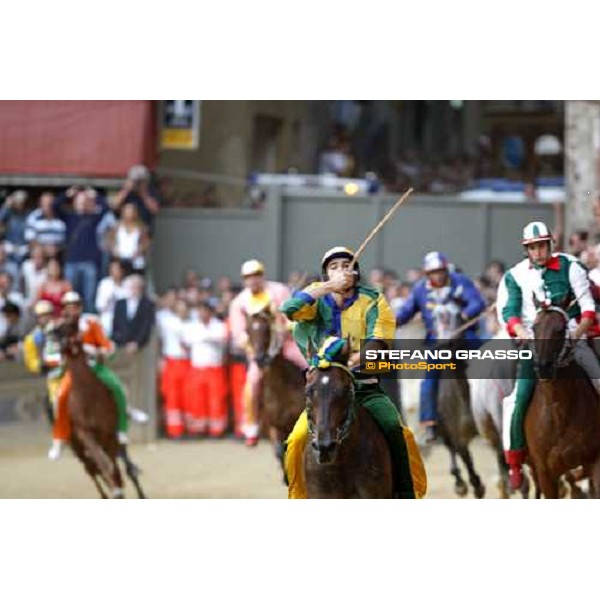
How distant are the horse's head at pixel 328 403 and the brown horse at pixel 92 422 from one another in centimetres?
440

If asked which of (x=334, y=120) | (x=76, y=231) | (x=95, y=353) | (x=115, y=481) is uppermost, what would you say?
(x=334, y=120)

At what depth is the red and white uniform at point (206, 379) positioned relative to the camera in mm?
13344

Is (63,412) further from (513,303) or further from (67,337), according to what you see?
(513,303)

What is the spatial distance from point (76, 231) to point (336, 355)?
180 inches

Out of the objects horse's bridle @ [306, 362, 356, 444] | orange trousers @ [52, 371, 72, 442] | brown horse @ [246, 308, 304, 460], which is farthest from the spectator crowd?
horse's bridle @ [306, 362, 356, 444]

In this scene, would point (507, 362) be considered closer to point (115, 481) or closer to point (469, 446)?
point (469, 446)

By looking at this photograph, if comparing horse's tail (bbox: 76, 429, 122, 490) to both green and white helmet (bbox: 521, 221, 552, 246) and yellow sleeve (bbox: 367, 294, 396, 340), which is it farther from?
yellow sleeve (bbox: 367, 294, 396, 340)

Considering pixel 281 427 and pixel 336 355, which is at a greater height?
pixel 336 355

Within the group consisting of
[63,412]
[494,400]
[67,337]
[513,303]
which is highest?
[513,303]

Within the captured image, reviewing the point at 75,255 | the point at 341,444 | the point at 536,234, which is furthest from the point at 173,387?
the point at 341,444

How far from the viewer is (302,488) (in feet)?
30.7

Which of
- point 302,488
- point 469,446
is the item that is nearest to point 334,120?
point 469,446

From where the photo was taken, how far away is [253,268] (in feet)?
40.0

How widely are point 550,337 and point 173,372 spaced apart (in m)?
4.39
